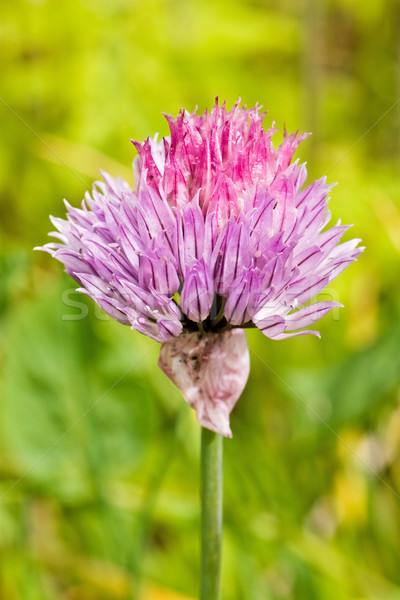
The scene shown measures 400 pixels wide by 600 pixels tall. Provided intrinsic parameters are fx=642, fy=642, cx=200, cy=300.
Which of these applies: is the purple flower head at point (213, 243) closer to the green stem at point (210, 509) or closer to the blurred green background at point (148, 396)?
the green stem at point (210, 509)

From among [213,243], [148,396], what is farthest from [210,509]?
[148,396]

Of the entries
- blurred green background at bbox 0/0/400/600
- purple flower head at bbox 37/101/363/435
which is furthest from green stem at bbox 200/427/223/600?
blurred green background at bbox 0/0/400/600

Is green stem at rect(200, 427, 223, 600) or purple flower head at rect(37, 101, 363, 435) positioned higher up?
purple flower head at rect(37, 101, 363, 435)

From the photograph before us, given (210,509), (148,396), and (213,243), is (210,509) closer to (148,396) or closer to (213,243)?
(213,243)

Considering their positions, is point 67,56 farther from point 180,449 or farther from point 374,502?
point 374,502

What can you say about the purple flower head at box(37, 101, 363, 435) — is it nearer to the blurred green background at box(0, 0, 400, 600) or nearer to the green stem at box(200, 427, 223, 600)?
the green stem at box(200, 427, 223, 600)
